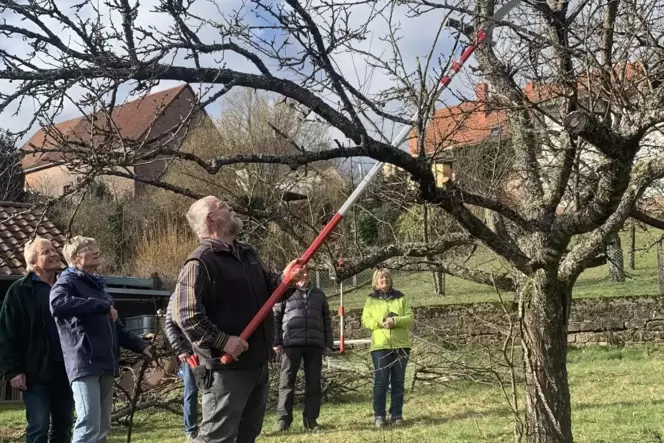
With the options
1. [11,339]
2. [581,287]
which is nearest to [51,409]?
[11,339]

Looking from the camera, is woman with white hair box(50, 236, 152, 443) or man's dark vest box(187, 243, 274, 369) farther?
woman with white hair box(50, 236, 152, 443)

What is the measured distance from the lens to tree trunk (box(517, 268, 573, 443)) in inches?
176

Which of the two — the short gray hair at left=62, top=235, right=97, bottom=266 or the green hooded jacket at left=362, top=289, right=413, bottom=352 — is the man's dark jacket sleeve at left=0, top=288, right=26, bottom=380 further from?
the green hooded jacket at left=362, top=289, right=413, bottom=352

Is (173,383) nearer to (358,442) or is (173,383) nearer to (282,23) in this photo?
(358,442)

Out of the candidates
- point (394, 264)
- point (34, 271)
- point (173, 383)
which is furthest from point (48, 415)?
point (173, 383)

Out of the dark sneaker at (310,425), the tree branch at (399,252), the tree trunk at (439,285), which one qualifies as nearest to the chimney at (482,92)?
the tree branch at (399,252)

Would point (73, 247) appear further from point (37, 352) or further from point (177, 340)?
point (177, 340)

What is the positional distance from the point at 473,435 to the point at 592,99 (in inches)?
139

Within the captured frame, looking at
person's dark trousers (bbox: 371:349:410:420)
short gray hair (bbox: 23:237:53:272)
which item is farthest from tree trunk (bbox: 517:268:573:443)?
short gray hair (bbox: 23:237:53:272)

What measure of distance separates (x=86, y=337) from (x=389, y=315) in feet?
11.3

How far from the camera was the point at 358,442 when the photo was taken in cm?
631

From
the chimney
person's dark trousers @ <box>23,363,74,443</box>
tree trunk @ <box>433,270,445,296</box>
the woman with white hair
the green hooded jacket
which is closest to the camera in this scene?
the chimney

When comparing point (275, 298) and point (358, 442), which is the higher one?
point (275, 298)

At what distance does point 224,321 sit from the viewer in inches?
155
